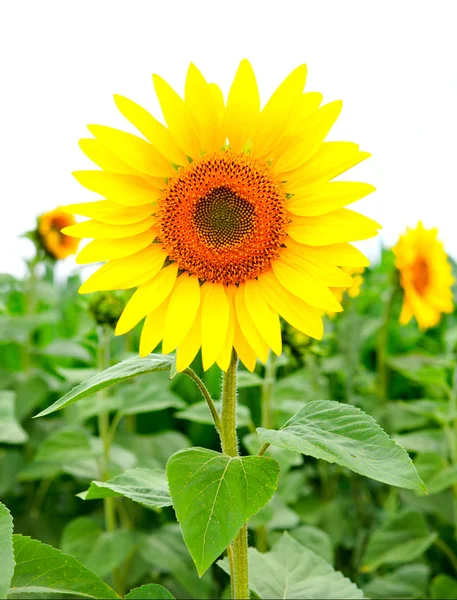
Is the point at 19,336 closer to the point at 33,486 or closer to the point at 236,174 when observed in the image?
the point at 33,486

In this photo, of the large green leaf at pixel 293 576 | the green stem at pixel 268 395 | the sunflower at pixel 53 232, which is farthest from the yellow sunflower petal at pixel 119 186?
the sunflower at pixel 53 232

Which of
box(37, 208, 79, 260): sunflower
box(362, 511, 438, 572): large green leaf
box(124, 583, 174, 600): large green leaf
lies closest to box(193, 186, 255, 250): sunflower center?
box(124, 583, 174, 600): large green leaf

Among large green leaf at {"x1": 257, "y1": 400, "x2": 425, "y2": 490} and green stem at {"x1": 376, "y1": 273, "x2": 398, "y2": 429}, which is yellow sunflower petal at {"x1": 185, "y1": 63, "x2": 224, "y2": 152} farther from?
green stem at {"x1": 376, "y1": 273, "x2": 398, "y2": 429}

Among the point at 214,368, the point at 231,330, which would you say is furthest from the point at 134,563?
the point at 231,330

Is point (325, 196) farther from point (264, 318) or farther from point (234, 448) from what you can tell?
point (234, 448)

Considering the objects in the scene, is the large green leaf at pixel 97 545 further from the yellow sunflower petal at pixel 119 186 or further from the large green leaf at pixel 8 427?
the yellow sunflower petal at pixel 119 186

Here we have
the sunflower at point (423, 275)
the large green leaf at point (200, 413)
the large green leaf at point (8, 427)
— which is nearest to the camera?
the large green leaf at point (8, 427)
